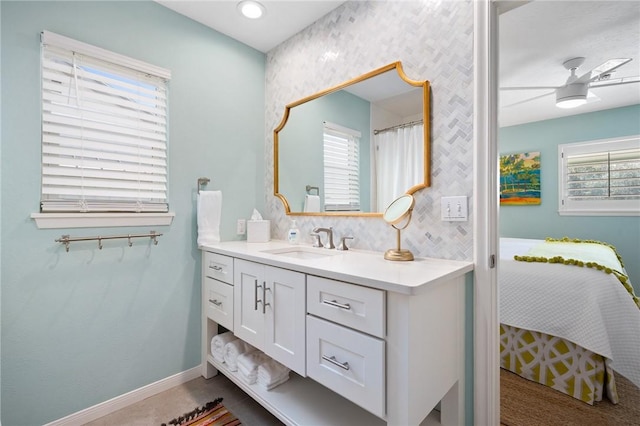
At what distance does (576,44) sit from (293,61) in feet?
8.03

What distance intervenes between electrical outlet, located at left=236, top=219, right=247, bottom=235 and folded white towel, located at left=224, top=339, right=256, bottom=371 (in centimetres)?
81

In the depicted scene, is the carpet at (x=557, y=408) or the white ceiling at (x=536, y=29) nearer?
the carpet at (x=557, y=408)

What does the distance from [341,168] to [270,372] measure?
129 centimetres

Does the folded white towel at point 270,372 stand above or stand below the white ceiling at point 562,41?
below

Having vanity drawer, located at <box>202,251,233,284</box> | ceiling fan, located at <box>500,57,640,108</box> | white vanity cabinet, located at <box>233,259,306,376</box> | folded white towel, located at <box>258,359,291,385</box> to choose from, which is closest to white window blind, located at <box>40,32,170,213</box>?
vanity drawer, located at <box>202,251,233,284</box>

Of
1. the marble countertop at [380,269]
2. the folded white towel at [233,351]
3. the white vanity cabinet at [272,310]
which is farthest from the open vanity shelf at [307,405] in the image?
the marble countertop at [380,269]

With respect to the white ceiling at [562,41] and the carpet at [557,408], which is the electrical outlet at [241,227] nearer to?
the carpet at [557,408]

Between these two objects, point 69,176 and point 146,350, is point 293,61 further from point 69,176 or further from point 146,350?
point 146,350

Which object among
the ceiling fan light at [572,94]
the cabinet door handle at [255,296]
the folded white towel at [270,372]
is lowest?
the folded white towel at [270,372]

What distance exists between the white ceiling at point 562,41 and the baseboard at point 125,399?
3.30 metres

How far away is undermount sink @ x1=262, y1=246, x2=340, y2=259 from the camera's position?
1.79m

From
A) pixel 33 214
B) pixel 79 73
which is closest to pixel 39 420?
pixel 33 214

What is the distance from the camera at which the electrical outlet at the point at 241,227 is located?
2.30m

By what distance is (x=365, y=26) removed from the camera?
5.81ft
